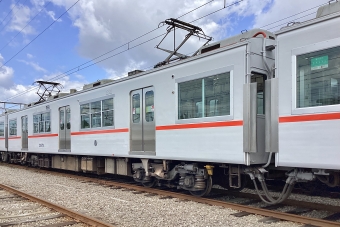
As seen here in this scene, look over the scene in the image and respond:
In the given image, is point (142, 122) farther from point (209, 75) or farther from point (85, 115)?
point (85, 115)

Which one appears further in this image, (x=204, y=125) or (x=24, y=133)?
(x=24, y=133)

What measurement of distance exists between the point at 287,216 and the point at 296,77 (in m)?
2.39

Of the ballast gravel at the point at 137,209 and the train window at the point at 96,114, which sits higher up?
the train window at the point at 96,114

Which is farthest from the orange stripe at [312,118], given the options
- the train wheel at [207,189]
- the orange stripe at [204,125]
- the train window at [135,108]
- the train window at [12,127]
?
the train window at [12,127]

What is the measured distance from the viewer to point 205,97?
702 centimetres

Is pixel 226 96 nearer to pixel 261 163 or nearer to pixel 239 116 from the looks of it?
pixel 239 116

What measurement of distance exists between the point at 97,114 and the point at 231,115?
5735mm

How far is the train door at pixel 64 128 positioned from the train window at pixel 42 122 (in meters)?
1.24

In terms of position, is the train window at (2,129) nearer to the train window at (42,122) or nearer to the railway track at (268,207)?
the train window at (42,122)

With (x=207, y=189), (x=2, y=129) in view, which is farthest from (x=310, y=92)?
(x=2, y=129)

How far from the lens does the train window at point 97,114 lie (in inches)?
401

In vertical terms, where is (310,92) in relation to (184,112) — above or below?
above

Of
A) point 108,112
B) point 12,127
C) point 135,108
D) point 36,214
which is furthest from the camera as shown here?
point 12,127

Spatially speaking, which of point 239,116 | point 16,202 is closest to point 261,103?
point 239,116
